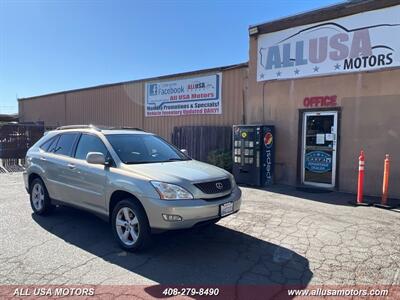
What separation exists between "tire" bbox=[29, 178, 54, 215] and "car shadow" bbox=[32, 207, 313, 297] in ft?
2.08

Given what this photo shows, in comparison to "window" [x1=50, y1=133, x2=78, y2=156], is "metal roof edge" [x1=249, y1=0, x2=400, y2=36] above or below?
above

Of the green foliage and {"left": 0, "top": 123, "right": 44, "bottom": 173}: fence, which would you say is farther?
{"left": 0, "top": 123, "right": 44, "bottom": 173}: fence

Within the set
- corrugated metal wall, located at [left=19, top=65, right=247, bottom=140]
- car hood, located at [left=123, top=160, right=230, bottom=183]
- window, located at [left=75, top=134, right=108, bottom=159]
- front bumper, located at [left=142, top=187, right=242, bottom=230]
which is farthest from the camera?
corrugated metal wall, located at [left=19, top=65, right=247, bottom=140]

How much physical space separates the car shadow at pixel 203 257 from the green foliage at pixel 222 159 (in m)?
5.33

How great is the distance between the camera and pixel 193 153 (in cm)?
1253

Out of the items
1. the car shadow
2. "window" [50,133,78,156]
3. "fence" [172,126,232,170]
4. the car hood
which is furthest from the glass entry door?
"window" [50,133,78,156]

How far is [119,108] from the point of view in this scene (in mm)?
16641

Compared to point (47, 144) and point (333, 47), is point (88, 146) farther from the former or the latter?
point (333, 47)

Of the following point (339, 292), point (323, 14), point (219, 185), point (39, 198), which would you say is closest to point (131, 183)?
point (219, 185)

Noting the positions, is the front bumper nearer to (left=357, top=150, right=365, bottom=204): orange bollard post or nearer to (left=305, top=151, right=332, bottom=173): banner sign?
(left=357, top=150, right=365, bottom=204): orange bollard post

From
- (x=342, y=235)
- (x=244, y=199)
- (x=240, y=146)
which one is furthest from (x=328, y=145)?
(x=342, y=235)

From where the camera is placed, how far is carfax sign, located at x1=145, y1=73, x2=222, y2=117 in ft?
40.7

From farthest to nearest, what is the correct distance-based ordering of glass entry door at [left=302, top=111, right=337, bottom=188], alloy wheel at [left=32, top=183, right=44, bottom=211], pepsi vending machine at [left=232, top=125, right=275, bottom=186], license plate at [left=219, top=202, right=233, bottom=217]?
pepsi vending machine at [left=232, top=125, right=275, bottom=186]
glass entry door at [left=302, top=111, right=337, bottom=188]
alloy wheel at [left=32, top=183, right=44, bottom=211]
license plate at [left=219, top=202, right=233, bottom=217]

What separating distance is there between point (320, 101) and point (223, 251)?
242 inches
